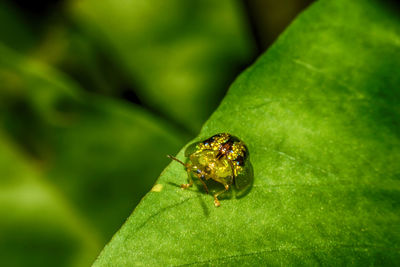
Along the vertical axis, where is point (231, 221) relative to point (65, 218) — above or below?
above

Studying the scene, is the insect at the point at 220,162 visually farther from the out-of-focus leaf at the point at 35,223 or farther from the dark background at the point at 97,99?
the out-of-focus leaf at the point at 35,223

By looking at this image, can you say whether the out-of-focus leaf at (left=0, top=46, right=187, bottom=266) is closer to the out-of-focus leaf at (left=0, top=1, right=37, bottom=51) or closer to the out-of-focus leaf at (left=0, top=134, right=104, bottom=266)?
the out-of-focus leaf at (left=0, top=134, right=104, bottom=266)

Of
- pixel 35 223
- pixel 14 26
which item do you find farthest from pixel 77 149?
pixel 14 26

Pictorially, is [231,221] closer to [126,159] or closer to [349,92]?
[349,92]

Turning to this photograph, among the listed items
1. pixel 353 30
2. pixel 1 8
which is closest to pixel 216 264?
pixel 353 30

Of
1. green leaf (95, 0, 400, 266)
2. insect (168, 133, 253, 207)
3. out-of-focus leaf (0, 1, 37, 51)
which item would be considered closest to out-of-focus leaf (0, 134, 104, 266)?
out-of-focus leaf (0, 1, 37, 51)
